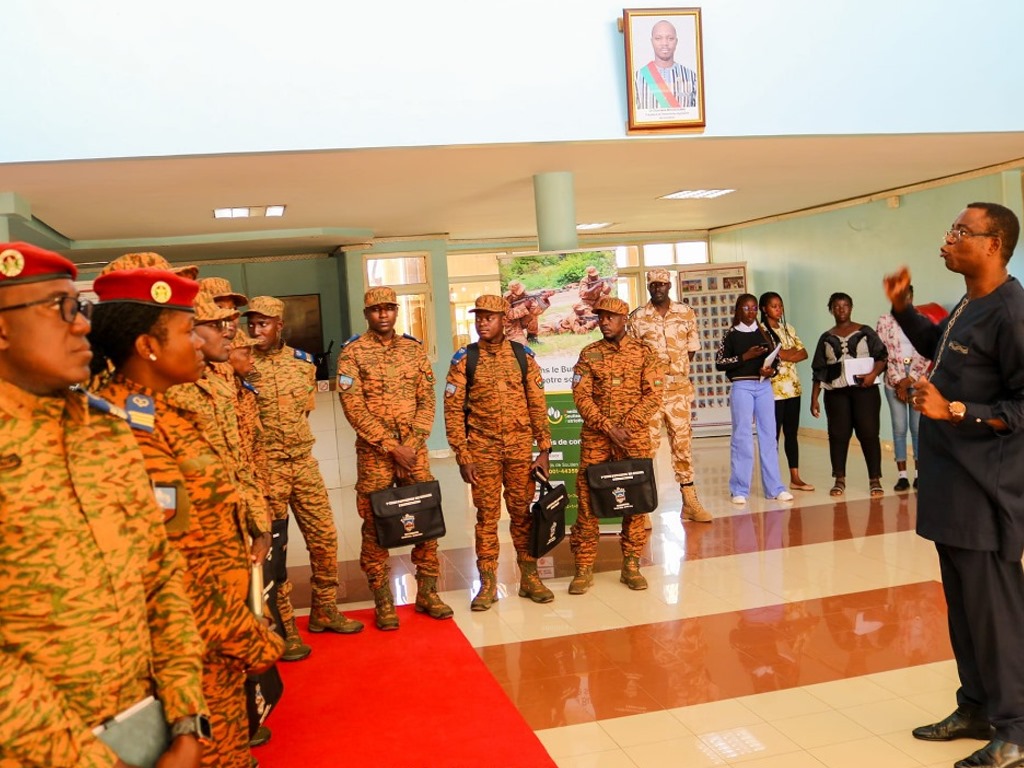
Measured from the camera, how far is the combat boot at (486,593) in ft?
18.3

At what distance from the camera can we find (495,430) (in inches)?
218

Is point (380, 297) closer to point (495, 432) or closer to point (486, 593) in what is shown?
point (495, 432)

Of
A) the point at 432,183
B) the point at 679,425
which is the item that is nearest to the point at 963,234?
the point at 679,425

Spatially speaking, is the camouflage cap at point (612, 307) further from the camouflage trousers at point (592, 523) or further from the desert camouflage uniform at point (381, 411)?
the desert camouflage uniform at point (381, 411)

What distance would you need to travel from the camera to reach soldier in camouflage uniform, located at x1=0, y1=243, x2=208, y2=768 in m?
1.50

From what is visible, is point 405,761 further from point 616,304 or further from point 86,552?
point 616,304

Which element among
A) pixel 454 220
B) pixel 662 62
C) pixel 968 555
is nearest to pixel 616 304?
pixel 662 62

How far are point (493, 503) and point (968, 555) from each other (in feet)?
9.47

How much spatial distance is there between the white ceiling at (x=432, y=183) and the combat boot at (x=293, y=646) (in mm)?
3032

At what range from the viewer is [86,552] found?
1593mm

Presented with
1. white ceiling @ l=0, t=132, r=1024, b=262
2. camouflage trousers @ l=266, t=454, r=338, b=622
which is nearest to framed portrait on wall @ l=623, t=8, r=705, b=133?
white ceiling @ l=0, t=132, r=1024, b=262

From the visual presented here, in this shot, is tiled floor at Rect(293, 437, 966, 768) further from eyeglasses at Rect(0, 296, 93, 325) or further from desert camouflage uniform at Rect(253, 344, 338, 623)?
eyeglasses at Rect(0, 296, 93, 325)

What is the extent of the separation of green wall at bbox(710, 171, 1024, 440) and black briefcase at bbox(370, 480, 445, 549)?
16.9 feet

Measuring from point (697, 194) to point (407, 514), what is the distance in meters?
6.42
